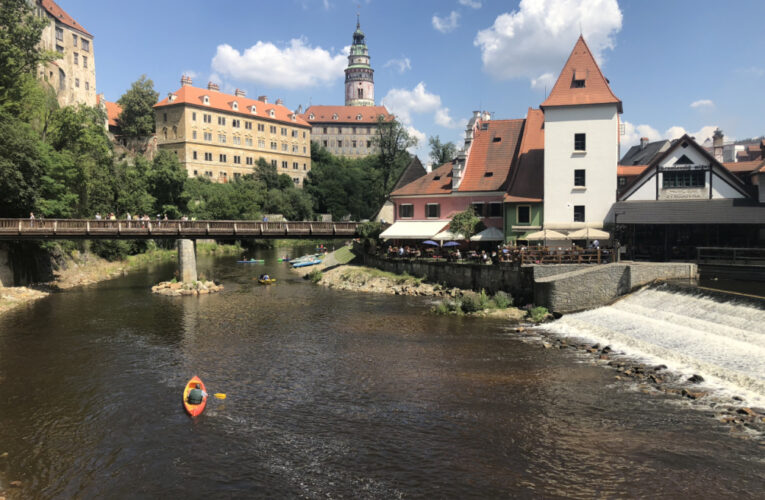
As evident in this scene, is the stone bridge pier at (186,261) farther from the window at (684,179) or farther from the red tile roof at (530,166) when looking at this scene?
the window at (684,179)

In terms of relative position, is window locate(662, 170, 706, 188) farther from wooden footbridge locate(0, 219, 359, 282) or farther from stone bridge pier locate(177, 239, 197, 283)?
stone bridge pier locate(177, 239, 197, 283)

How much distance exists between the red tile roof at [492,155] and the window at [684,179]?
1352cm

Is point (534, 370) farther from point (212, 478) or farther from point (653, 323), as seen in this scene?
point (212, 478)

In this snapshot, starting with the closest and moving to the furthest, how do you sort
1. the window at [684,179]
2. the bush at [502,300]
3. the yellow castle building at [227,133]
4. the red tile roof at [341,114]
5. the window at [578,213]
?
the bush at [502,300] → the window at [684,179] → the window at [578,213] → the yellow castle building at [227,133] → the red tile roof at [341,114]

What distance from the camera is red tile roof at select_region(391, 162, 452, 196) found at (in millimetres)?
51844

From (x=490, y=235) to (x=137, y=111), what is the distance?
322 feet

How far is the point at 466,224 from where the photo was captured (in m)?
46.5

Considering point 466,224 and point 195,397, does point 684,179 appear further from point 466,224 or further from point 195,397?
point 195,397

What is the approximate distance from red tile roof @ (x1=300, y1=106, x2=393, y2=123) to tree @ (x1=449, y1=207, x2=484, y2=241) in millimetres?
125323

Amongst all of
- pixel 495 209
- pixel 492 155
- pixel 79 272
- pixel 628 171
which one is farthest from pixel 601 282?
pixel 79 272

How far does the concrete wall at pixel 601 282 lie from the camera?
1191 inches

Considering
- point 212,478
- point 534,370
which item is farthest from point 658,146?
point 212,478

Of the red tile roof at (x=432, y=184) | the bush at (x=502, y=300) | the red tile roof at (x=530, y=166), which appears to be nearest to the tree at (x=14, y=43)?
the red tile roof at (x=432, y=184)

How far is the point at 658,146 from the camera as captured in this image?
185ft
